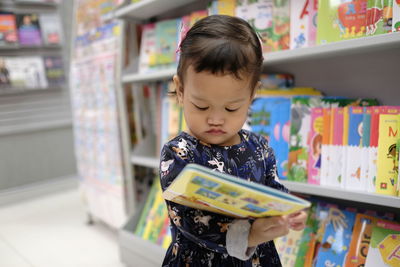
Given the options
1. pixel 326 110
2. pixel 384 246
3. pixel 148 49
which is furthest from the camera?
pixel 148 49

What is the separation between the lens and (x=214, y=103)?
0.73 meters

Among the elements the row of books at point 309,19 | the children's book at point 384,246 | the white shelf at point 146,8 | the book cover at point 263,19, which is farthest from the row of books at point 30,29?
the children's book at point 384,246

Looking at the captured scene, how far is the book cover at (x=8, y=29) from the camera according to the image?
2.98 meters

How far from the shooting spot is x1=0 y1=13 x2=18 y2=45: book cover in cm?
298

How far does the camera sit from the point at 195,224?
77cm

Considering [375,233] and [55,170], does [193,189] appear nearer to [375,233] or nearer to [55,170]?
[375,233]

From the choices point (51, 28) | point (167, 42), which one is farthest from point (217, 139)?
point (51, 28)

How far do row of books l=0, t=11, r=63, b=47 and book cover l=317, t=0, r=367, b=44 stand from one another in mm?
2908

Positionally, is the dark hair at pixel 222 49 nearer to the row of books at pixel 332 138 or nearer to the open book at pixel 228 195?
the open book at pixel 228 195

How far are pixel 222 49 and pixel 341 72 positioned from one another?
0.93 meters

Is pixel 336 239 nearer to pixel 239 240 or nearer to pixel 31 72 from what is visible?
pixel 239 240

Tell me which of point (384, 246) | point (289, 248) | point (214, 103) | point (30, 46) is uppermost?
point (30, 46)

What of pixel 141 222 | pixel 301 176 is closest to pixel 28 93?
pixel 141 222

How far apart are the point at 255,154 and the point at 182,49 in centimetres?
33
